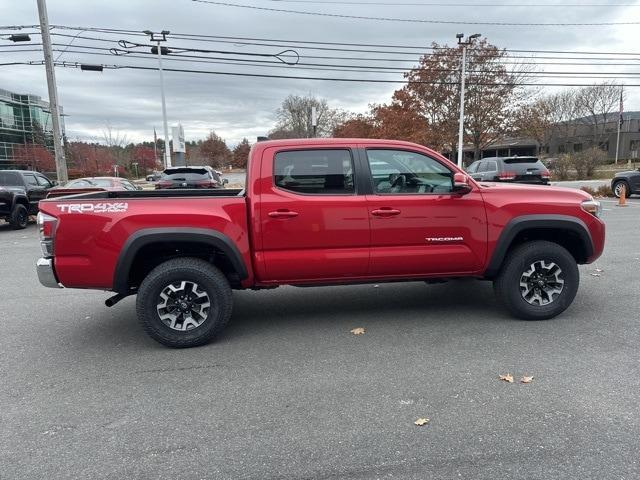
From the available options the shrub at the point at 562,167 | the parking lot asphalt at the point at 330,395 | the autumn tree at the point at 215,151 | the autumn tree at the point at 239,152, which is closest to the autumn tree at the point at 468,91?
the shrub at the point at 562,167

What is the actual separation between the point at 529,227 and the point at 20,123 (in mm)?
66166

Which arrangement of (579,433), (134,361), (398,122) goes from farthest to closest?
(398,122)
(134,361)
(579,433)

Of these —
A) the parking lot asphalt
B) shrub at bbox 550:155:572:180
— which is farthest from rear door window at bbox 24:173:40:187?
shrub at bbox 550:155:572:180

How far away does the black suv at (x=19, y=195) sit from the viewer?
13.2 metres

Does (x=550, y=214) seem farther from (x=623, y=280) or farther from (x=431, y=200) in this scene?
(x=623, y=280)

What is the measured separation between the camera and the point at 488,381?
11.6 feet

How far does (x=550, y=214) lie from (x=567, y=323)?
113 cm

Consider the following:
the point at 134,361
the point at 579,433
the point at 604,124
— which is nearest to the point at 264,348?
the point at 134,361

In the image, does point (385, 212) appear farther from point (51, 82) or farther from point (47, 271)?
point (51, 82)

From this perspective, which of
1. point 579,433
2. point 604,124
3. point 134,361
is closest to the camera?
point 579,433

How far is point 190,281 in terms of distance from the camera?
13.9 ft

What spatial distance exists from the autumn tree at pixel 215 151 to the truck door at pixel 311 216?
9677 cm

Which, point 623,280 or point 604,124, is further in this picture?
point 604,124

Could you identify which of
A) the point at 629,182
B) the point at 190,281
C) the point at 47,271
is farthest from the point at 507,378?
the point at 629,182
